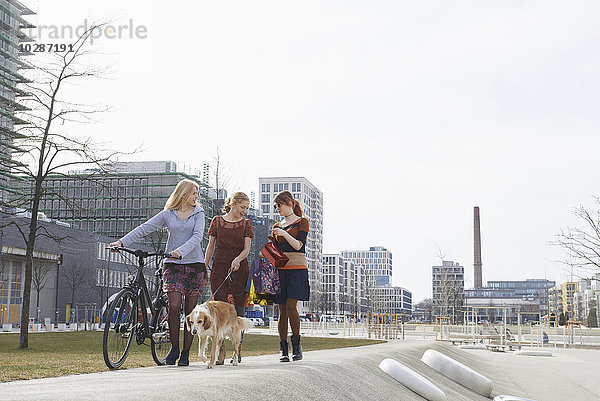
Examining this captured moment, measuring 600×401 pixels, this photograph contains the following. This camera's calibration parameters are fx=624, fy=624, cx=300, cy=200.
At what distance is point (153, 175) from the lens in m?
94.0

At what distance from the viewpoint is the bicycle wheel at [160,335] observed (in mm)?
7398

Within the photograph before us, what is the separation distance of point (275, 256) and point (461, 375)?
541 centimetres

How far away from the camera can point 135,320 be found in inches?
278

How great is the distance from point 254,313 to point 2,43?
4833cm

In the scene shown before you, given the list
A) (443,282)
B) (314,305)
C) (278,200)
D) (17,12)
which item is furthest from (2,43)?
(278,200)

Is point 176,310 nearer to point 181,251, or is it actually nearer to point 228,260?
point 181,251

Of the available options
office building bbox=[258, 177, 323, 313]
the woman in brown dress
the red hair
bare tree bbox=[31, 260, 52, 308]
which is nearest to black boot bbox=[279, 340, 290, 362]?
the woman in brown dress

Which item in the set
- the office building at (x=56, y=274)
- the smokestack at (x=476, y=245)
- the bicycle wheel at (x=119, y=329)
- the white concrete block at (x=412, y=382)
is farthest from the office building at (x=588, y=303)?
the bicycle wheel at (x=119, y=329)

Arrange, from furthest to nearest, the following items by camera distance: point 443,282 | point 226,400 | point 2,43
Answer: point 2,43 → point 443,282 → point 226,400

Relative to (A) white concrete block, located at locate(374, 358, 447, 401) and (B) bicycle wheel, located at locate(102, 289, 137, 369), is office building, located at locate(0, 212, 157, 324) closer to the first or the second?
(A) white concrete block, located at locate(374, 358, 447, 401)

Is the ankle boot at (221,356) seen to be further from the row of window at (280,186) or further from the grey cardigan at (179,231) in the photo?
the row of window at (280,186)

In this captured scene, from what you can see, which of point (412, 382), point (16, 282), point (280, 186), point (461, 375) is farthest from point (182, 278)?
point (280, 186)

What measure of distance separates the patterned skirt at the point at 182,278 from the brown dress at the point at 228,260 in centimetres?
46

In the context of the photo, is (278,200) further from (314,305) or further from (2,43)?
(314,305)
